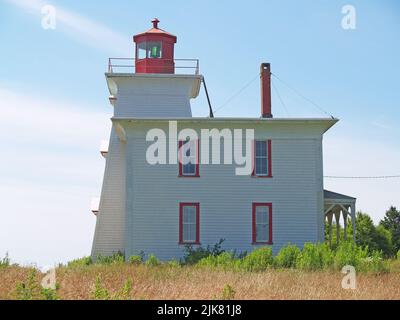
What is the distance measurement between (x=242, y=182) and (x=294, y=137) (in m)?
2.83

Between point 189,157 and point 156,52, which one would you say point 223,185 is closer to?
point 189,157

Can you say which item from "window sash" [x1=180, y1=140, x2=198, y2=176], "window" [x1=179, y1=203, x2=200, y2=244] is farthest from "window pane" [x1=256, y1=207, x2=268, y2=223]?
"window sash" [x1=180, y1=140, x2=198, y2=176]

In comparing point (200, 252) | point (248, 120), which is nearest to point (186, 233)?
point (200, 252)

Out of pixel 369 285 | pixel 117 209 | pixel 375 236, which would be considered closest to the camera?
pixel 369 285

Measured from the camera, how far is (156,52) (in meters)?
32.9

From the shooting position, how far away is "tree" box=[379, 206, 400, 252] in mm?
56572

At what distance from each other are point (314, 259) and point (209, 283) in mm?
6852

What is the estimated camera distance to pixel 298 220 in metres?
28.8
